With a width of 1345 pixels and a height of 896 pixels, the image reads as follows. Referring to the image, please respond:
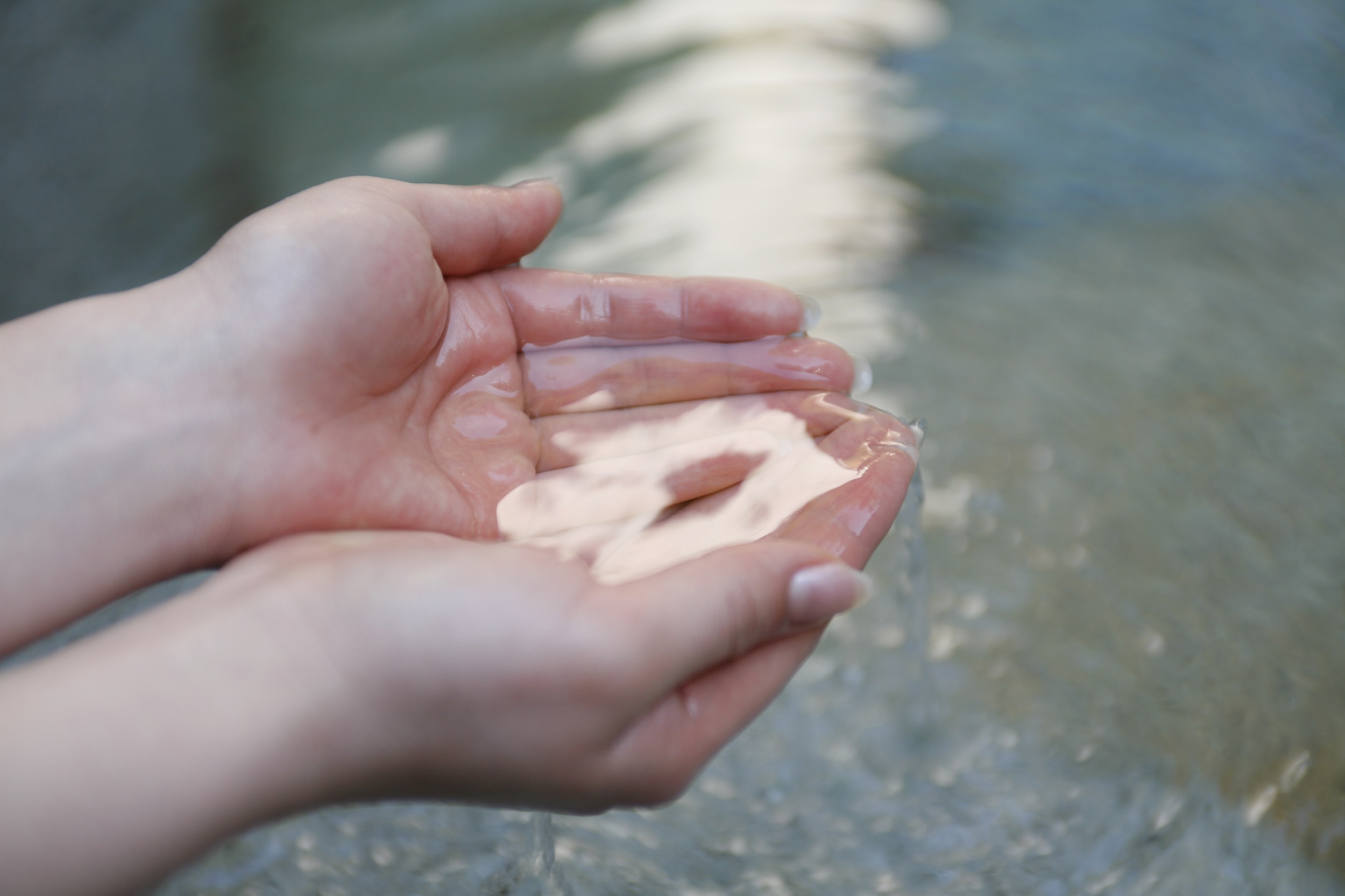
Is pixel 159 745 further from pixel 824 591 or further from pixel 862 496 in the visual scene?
pixel 862 496

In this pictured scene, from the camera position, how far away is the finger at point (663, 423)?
1355 millimetres

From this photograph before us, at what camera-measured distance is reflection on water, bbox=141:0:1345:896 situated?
4.87ft

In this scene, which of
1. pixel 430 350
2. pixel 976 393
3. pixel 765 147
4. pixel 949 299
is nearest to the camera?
pixel 430 350

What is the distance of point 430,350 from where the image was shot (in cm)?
133

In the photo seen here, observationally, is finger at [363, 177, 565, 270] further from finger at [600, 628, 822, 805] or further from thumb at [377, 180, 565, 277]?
finger at [600, 628, 822, 805]

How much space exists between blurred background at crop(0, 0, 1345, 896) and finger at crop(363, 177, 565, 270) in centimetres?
78

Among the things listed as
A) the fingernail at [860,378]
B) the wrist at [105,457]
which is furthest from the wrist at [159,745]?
the fingernail at [860,378]

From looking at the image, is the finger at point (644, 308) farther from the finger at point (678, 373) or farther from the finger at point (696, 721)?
the finger at point (696, 721)

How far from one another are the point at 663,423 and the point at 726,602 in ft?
1.57

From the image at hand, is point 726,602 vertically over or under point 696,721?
over

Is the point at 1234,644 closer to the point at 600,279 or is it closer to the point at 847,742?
the point at 847,742

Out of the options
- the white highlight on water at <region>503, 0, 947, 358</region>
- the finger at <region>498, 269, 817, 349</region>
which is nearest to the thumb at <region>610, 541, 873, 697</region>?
the finger at <region>498, 269, 817, 349</region>

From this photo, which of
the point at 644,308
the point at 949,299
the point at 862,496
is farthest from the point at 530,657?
the point at 949,299

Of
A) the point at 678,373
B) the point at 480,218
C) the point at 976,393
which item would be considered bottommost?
the point at 976,393
